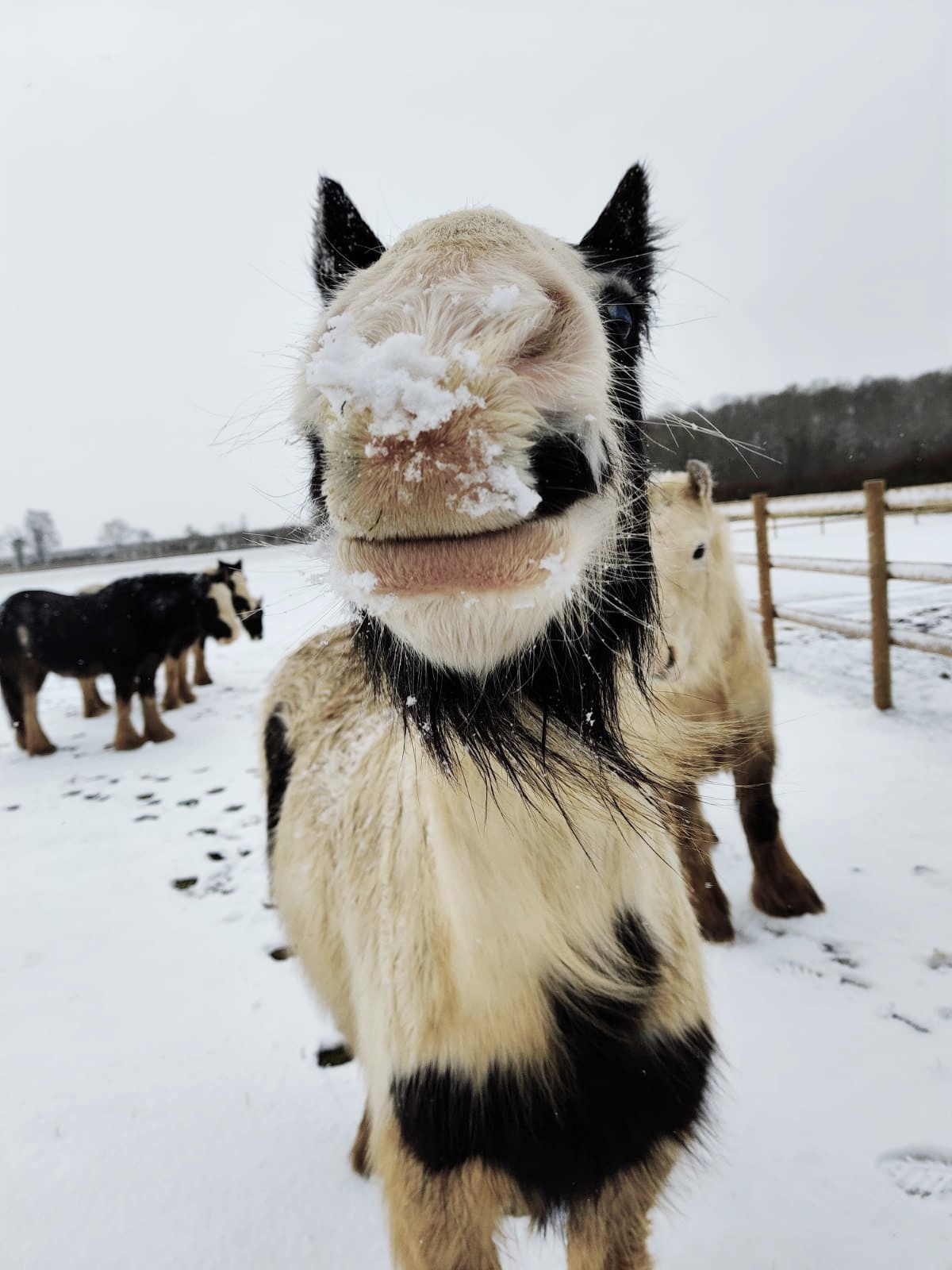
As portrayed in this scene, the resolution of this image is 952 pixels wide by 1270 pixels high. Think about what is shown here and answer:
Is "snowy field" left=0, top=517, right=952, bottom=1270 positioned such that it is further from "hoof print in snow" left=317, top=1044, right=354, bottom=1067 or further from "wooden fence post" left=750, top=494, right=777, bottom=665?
"wooden fence post" left=750, top=494, right=777, bottom=665

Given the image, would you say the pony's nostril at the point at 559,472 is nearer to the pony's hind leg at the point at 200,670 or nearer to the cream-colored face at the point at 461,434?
the cream-colored face at the point at 461,434

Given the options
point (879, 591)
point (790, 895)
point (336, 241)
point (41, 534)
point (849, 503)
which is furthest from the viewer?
point (41, 534)

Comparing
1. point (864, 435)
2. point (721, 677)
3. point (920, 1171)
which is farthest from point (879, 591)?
point (920, 1171)

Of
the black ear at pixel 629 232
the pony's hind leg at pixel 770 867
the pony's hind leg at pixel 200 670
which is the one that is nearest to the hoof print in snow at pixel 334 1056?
the pony's hind leg at pixel 770 867

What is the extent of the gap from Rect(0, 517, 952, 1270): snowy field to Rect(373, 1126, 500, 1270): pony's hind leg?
707 mm

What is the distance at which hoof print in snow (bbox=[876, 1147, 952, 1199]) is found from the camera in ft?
5.29

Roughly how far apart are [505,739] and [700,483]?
8.00 ft

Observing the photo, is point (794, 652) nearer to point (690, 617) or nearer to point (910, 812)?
point (910, 812)

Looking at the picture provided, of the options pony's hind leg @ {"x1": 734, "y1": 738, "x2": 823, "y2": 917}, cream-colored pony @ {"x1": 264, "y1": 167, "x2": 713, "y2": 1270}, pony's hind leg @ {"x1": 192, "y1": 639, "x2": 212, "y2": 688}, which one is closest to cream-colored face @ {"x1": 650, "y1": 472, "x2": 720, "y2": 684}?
pony's hind leg @ {"x1": 734, "y1": 738, "x2": 823, "y2": 917}

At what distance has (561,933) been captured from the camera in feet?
3.58

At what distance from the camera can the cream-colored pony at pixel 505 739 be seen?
63 centimetres

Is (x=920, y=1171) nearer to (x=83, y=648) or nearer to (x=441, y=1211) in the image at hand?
(x=441, y=1211)

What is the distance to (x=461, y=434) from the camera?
0.60m

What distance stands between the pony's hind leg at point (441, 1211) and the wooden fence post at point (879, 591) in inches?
196
